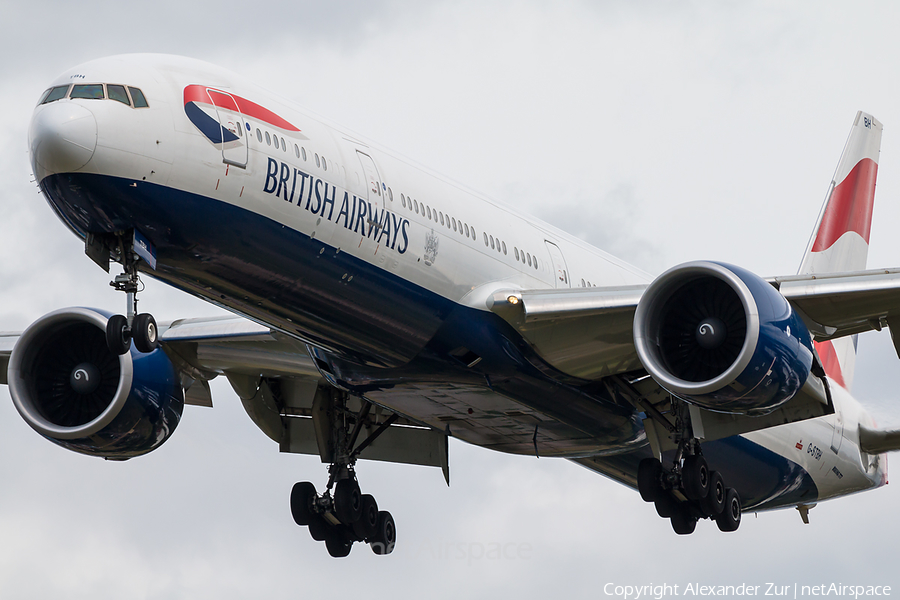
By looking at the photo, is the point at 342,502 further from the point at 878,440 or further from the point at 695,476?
the point at 878,440

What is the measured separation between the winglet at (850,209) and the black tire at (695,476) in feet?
31.1

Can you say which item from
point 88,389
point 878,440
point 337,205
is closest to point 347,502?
point 88,389

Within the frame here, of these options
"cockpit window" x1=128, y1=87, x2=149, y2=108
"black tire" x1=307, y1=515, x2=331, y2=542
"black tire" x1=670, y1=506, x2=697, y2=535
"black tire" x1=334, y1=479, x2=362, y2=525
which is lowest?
"black tire" x1=670, y1=506, x2=697, y2=535

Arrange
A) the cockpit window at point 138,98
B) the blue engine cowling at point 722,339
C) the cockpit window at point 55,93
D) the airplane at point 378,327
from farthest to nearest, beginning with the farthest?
the blue engine cowling at point 722,339, the airplane at point 378,327, the cockpit window at point 138,98, the cockpit window at point 55,93

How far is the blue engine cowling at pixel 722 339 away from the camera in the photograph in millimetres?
16906

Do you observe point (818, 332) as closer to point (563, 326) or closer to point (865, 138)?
point (563, 326)

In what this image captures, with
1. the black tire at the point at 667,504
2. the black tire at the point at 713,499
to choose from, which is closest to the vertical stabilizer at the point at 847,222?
the black tire at the point at 713,499

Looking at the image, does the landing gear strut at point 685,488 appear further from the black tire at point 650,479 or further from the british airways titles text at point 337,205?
the british airways titles text at point 337,205

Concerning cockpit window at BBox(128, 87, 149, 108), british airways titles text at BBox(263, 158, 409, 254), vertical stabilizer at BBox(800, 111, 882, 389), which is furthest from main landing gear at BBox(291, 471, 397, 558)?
vertical stabilizer at BBox(800, 111, 882, 389)

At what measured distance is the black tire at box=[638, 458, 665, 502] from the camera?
21.6 meters

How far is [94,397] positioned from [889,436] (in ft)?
51.6

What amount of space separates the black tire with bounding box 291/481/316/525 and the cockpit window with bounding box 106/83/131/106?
10.5 metres

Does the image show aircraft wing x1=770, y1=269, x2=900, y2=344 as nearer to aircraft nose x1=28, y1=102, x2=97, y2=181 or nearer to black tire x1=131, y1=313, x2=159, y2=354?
black tire x1=131, y1=313, x2=159, y2=354

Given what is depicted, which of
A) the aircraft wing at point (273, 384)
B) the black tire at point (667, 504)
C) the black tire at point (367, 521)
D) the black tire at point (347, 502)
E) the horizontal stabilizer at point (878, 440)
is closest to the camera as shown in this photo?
the aircraft wing at point (273, 384)
